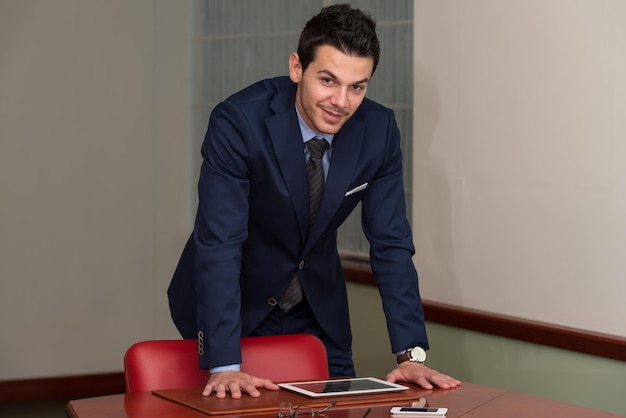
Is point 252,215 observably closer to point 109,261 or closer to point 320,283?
point 320,283

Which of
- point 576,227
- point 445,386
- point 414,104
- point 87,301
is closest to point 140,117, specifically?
point 87,301

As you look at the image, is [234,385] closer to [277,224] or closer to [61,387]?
[277,224]

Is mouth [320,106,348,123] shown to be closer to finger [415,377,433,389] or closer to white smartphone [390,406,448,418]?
finger [415,377,433,389]

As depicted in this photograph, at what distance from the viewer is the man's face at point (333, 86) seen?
2477mm

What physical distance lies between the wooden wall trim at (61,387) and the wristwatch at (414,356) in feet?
10.1

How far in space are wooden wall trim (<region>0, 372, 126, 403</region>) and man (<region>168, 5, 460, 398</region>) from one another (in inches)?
98.9

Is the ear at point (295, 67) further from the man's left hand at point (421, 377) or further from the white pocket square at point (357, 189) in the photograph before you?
the man's left hand at point (421, 377)

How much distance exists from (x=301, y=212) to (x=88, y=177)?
288cm

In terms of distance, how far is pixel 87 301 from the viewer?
541cm

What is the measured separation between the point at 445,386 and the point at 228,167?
774mm

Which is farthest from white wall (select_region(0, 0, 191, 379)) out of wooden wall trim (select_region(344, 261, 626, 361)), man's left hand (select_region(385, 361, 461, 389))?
man's left hand (select_region(385, 361, 461, 389))

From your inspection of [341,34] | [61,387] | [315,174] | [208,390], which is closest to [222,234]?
[315,174]

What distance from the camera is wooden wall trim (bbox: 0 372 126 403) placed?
5.14 meters

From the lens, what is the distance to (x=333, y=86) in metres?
2.51
